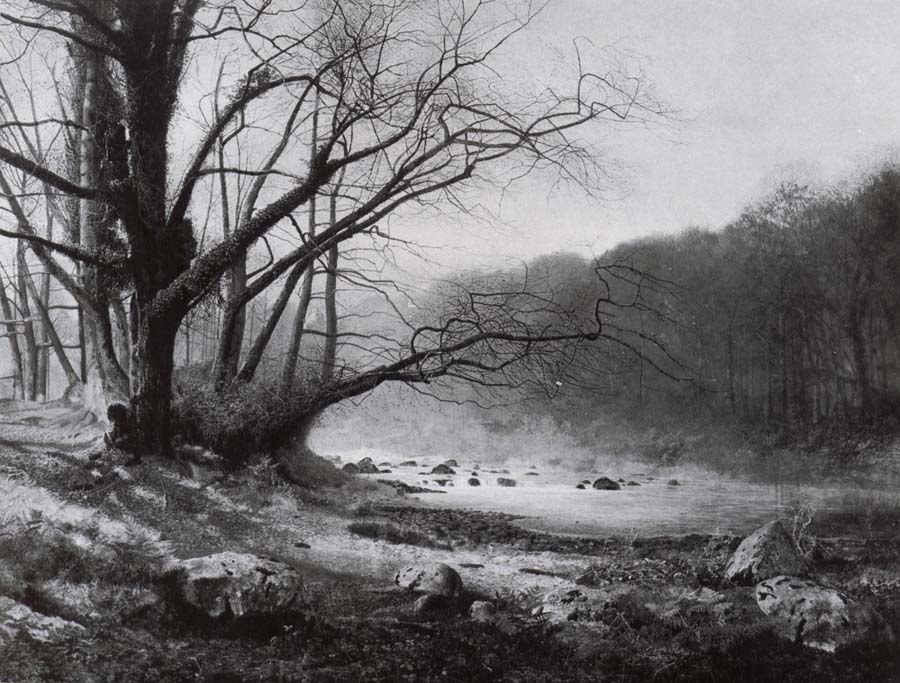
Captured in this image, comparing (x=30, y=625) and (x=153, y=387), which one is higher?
(x=153, y=387)

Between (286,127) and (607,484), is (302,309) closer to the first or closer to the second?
(286,127)

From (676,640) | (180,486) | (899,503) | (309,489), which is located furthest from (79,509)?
(899,503)

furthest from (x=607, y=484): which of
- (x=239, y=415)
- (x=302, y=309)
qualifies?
(x=239, y=415)

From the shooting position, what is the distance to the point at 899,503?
5.64m

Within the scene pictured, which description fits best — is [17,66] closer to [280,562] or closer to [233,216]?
[233,216]

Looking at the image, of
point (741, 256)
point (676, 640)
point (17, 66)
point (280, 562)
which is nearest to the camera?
point (676, 640)

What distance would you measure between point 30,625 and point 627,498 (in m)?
5.72

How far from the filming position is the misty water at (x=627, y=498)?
5.93 m

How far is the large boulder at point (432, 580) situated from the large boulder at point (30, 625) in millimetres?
2240

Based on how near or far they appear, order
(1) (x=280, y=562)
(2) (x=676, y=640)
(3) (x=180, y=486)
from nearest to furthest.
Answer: (2) (x=676, y=640)
(1) (x=280, y=562)
(3) (x=180, y=486)

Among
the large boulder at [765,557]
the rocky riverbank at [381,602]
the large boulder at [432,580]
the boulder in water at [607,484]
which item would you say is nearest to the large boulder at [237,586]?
the rocky riverbank at [381,602]

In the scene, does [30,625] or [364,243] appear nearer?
[30,625]

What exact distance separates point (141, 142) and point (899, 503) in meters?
8.30

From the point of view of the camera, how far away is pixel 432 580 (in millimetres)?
5352
